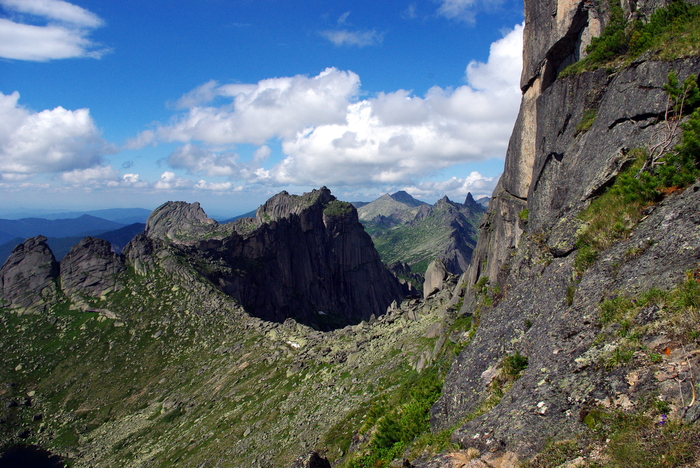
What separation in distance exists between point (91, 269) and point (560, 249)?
347 ft

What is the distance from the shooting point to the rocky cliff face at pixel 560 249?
1115 centimetres

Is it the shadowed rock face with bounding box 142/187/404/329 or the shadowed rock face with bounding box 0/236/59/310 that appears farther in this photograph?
the shadowed rock face with bounding box 142/187/404/329

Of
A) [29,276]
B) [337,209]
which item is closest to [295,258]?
[337,209]

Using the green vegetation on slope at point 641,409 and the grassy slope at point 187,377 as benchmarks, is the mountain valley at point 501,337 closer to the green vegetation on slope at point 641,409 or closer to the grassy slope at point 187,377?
the green vegetation on slope at point 641,409

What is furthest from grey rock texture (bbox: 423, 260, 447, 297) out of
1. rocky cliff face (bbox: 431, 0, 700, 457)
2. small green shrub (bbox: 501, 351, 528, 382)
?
small green shrub (bbox: 501, 351, 528, 382)

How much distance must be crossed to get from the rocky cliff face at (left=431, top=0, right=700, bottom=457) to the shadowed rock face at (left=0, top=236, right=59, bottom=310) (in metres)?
99.0

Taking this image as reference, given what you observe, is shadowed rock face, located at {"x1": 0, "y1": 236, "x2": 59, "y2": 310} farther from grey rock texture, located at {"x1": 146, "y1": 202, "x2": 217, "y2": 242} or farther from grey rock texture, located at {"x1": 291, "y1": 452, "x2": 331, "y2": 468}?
grey rock texture, located at {"x1": 291, "y1": 452, "x2": 331, "y2": 468}

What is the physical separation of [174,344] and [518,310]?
2854 inches

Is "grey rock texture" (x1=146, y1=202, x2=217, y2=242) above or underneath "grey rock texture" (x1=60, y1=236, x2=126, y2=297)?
above

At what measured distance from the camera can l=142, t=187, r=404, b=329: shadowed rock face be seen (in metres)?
124

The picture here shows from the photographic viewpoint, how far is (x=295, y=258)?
15950 centimetres

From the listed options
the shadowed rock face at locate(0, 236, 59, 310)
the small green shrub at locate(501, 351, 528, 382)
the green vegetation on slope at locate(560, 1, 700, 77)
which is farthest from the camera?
the shadowed rock face at locate(0, 236, 59, 310)

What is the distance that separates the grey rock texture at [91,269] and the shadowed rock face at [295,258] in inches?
679

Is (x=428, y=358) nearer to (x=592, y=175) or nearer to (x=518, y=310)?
(x=518, y=310)
